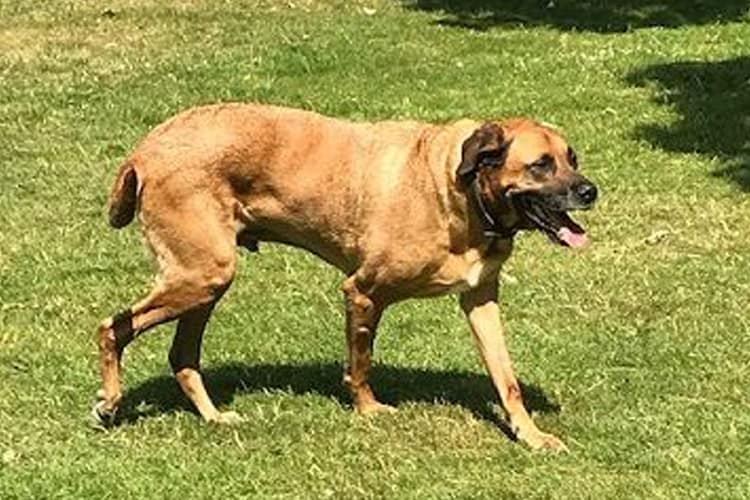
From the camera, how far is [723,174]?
1089cm

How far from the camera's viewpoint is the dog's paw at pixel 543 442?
6.32m

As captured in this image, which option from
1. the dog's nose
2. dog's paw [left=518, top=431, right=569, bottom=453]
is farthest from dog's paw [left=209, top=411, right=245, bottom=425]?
the dog's nose

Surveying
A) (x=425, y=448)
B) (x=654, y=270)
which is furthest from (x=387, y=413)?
(x=654, y=270)

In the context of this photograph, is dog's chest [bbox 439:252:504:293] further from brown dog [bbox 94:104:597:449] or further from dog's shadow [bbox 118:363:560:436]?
dog's shadow [bbox 118:363:560:436]

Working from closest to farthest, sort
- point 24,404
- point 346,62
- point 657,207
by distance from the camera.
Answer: point 24,404 < point 657,207 < point 346,62

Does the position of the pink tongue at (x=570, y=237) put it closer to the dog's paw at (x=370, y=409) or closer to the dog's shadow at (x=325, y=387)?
the dog's shadow at (x=325, y=387)

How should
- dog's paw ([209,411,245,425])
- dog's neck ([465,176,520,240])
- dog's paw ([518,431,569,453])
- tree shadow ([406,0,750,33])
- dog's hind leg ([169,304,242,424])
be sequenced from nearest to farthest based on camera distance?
dog's neck ([465,176,520,240]), dog's paw ([518,431,569,453]), dog's paw ([209,411,245,425]), dog's hind leg ([169,304,242,424]), tree shadow ([406,0,750,33])

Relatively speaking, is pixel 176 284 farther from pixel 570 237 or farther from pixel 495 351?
pixel 570 237

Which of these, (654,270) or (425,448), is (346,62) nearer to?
(654,270)

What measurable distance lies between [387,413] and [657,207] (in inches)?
158

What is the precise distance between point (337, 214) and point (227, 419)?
98 centimetres

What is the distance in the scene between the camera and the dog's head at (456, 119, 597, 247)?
20.0 feet

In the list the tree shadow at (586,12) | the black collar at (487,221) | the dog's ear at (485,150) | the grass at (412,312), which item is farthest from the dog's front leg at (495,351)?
the tree shadow at (586,12)

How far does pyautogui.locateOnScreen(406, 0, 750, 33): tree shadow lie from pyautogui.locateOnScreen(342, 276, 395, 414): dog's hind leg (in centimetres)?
1068
